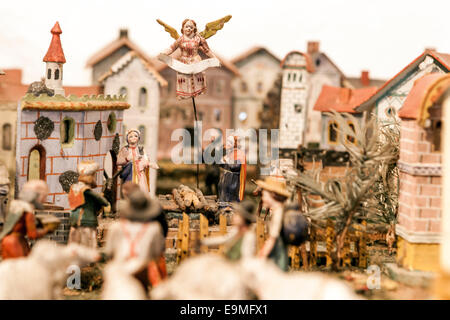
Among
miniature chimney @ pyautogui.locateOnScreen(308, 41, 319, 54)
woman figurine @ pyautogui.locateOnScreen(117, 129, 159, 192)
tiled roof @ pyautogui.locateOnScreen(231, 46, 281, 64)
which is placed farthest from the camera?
tiled roof @ pyautogui.locateOnScreen(231, 46, 281, 64)

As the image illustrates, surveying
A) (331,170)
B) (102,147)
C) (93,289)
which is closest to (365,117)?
(331,170)

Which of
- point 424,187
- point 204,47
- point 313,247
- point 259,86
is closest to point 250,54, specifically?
point 259,86

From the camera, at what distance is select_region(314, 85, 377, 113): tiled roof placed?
22.0 meters

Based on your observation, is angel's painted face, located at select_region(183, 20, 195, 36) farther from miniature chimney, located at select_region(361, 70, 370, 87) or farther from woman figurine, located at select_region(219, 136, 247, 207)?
miniature chimney, located at select_region(361, 70, 370, 87)

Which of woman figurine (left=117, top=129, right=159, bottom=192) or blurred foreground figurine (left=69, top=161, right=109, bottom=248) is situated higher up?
woman figurine (left=117, top=129, right=159, bottom=192)

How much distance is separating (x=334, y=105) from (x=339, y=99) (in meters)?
0.46

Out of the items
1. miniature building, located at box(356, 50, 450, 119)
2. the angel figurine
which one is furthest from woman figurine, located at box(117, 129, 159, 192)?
miniature building, located at box(356, 50, 450, 119)

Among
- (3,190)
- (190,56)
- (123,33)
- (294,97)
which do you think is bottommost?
(3,190)

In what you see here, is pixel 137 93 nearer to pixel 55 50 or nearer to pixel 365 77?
pixel 55 50

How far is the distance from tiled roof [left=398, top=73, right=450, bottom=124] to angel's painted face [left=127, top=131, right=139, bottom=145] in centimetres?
488

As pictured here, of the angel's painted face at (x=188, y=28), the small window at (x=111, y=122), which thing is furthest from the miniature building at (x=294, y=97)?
the angel's painted face at (x=188, y=28)

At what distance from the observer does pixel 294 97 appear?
25.0 meters

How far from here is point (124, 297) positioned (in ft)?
20.7
